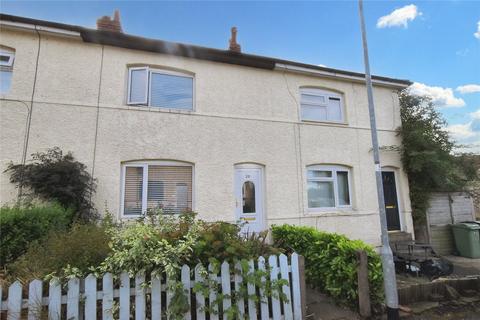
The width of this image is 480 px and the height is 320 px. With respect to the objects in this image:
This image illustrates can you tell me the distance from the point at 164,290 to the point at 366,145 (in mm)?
7829

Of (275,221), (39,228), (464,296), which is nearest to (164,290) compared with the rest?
(39,228)

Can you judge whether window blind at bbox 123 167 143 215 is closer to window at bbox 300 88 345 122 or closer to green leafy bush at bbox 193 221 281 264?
green leafy bush at bbox 193 221 281 264

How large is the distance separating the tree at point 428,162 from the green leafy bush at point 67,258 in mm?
9099

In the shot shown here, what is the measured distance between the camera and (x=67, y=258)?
3098mm

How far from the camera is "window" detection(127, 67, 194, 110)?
22.4 ft

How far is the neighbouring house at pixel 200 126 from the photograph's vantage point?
19.8 feet

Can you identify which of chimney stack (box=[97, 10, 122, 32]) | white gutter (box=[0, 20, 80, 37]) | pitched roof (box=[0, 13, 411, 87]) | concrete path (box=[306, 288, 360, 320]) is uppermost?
chimney stack (box=[97, 10, 122, 32])

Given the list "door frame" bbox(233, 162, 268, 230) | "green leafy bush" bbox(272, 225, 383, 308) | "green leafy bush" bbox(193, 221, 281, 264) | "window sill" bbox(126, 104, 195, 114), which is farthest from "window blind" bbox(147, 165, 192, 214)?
"green leafy bush" bbox(272, 225, 383, 308)

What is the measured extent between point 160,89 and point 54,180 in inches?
133

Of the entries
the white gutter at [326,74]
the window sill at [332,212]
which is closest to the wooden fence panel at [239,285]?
the window sill at [332,212]

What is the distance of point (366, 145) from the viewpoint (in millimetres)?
8602

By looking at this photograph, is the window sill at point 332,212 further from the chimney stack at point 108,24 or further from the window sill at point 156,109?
the chimney stack at point 108,24

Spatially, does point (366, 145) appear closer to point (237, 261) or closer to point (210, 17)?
point (210, 17)

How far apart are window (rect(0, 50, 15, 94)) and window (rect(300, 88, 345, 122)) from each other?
779 cm
